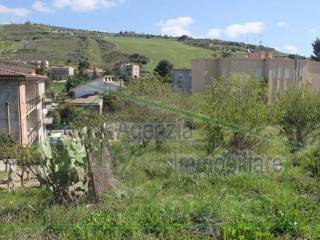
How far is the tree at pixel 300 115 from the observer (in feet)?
54.5

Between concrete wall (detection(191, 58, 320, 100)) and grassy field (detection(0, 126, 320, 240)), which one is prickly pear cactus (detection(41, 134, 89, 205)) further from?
concrete wall (detection(191, 58, 320, 100))

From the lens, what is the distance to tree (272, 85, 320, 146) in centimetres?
1662

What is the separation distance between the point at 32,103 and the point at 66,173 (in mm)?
27348

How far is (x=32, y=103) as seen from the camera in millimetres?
33844

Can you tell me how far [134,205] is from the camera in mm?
6734

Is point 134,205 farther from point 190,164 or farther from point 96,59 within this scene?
point 96,59

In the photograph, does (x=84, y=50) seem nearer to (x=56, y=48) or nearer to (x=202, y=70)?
(x=56, y=48)

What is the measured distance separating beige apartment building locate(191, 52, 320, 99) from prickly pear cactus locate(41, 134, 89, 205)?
39456mm

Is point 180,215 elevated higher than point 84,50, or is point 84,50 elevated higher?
point 84,50

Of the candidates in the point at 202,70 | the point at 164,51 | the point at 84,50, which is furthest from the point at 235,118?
the point at 164,51

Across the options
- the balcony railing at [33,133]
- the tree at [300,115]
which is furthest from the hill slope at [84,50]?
the tree at [300,115]

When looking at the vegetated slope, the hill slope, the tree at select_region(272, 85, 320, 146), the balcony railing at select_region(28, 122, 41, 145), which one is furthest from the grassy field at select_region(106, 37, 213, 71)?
the tree at select_region(272, 85, 320, 146)

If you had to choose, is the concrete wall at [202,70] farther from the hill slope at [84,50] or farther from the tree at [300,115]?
the tree at [300,115]

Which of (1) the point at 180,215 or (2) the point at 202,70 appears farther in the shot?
(2) the point at 202,70
